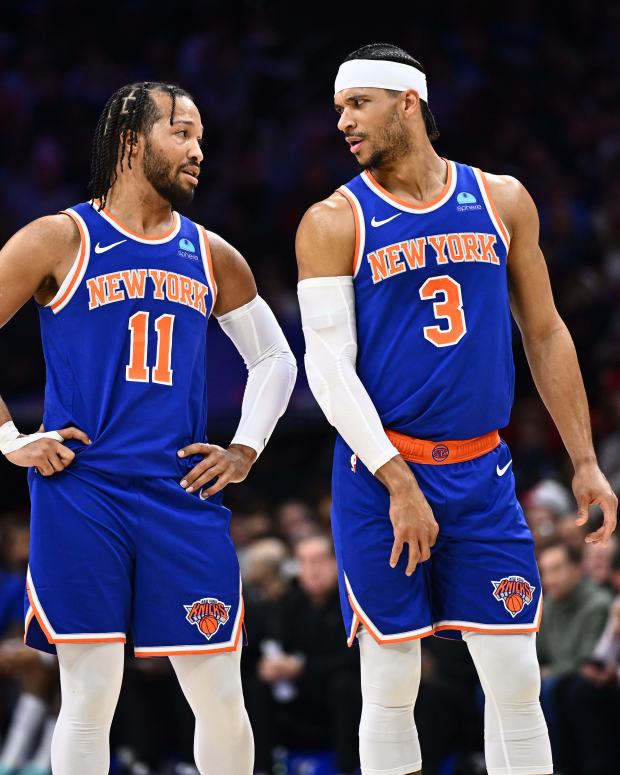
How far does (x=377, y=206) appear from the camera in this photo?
4.45 metres

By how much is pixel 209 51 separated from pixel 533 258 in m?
7.86

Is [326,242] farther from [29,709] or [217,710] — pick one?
[29,709]

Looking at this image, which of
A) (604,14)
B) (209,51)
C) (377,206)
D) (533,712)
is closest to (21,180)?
(209,51)

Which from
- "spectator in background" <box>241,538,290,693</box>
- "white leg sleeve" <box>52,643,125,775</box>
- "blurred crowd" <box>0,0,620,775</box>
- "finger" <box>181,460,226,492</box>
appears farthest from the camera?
"spectator in background" <box>241,538,290,693</box>

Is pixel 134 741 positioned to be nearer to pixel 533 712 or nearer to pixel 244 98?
pixel 533 712

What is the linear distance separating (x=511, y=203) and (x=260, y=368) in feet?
3.50

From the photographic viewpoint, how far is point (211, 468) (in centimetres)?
448

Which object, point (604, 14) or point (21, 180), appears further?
point (604, 14)

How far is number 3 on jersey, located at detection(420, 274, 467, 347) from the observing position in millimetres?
4355

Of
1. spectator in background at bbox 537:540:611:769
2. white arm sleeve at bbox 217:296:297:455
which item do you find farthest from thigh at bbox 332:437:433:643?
spectator in background at bbox 537:540:611:769

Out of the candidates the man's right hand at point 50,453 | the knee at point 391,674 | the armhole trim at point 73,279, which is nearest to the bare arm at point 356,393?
the knee at point 391,674

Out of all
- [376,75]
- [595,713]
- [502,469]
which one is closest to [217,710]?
[502,469]

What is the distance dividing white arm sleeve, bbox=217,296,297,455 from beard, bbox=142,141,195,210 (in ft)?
1.62

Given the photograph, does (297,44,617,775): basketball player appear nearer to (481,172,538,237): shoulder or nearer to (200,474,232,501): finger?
(481,172,538,237): shoulder
